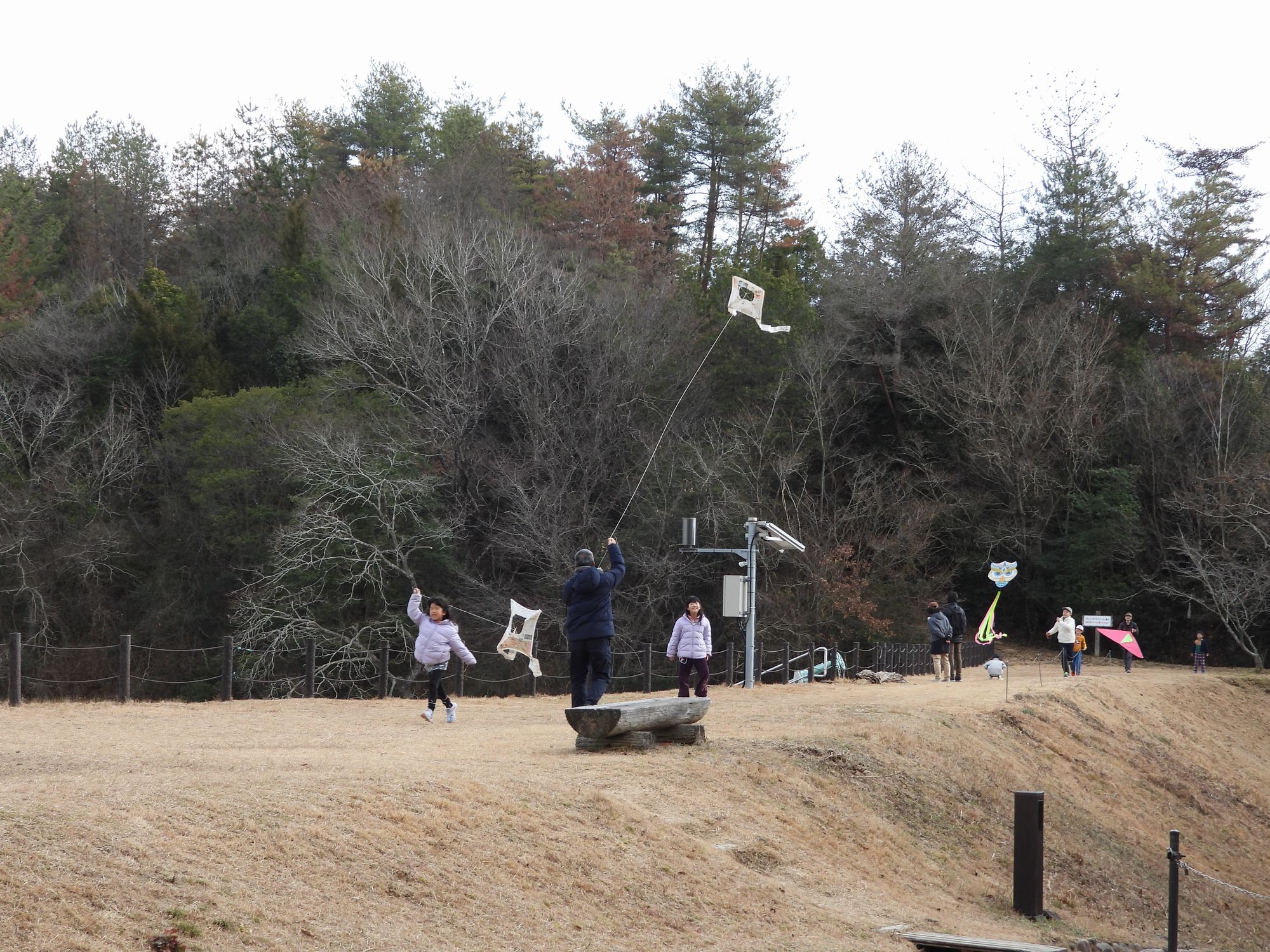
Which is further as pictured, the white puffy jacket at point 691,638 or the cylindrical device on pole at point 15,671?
the cylindrical device on pole at point 15,671

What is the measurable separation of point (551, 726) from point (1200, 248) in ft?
135

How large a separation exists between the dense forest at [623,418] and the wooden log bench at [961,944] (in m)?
27.7

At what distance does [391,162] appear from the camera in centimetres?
5909

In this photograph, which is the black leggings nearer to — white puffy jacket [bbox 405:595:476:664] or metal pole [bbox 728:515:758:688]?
white puffy jacket [bbox 405:595:476:664]

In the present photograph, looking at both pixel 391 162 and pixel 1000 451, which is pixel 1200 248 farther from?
pixel 391 162

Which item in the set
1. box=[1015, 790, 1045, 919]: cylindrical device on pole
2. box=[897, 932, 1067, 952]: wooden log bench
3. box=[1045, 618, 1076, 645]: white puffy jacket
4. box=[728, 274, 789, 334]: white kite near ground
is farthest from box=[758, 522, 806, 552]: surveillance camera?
box=[897, 932, 1067, 952]: wooden log bench

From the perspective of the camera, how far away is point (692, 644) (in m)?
18.0

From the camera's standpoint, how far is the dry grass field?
777cm

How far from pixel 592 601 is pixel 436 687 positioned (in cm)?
299

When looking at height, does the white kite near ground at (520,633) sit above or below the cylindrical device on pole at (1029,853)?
above

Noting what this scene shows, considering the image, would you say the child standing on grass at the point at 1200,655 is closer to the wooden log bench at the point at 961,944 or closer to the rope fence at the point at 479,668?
the rope fence at the point at 479,668

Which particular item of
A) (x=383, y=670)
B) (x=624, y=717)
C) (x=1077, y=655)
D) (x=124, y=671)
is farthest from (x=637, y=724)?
(x=1077, y=655)

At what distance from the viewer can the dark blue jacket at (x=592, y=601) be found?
47.8 ft

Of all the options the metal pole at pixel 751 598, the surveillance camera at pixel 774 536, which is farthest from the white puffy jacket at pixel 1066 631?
the metal pole at pixel 751 598
